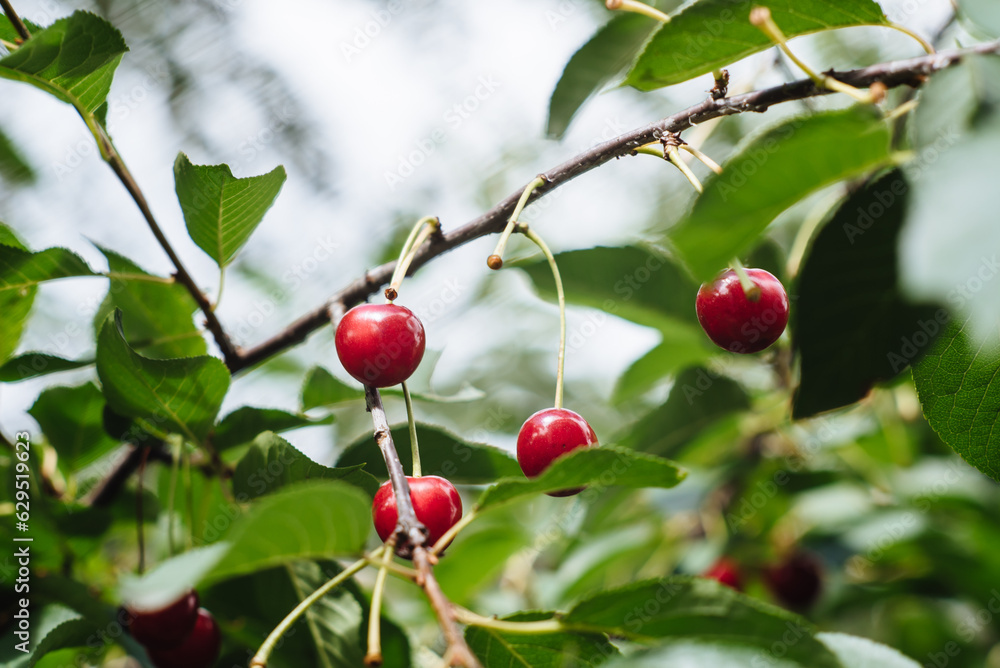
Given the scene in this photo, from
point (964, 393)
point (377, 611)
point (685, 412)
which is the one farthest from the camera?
point (685, 412)

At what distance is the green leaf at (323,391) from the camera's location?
1.14m

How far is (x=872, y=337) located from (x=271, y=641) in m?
0.68

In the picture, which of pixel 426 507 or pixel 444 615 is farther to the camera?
pixel 426 507

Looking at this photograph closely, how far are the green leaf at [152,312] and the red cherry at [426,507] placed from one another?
2.01ft

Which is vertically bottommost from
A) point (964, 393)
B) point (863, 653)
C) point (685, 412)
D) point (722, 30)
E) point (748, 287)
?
point (685, 412)

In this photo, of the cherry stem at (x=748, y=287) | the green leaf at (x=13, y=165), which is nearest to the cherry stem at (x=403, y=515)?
the cherry stem at (x=748, y=287)

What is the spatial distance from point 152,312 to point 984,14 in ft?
3.98

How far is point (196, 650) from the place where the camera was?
1072mm

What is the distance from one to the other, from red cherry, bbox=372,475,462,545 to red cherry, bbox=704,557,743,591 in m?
1.53

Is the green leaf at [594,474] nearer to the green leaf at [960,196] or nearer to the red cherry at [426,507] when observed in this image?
the red cherry at [426,507]

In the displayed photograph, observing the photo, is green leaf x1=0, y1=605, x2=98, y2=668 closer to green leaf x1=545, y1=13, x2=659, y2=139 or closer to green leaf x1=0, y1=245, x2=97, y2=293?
green leaf x1=0, y1=245, x2=97, y2=293

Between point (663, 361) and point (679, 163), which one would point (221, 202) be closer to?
point (679, 163)

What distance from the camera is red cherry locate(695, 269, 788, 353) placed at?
84 cm

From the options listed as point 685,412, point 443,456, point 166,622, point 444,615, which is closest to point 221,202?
point 443,456
